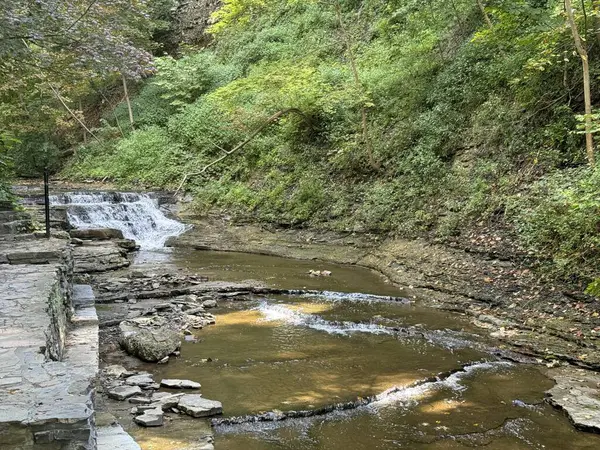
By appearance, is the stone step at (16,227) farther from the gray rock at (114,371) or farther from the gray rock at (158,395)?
the gray rock at (158,395)

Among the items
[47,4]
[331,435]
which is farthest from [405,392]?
[47,4]

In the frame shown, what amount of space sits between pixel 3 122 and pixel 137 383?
21665 mm

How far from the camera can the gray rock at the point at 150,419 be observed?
15.0 feet

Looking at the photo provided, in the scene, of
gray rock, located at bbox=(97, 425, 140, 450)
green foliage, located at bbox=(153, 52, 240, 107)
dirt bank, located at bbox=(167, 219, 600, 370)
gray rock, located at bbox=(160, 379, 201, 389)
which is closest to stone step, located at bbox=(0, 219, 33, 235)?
gray rock, located at bbox=(160, 379, 201, 389)

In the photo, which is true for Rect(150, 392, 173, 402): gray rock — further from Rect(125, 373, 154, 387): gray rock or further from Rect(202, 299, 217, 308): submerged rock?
Rect(202, 299, 217, 308): submerged rock

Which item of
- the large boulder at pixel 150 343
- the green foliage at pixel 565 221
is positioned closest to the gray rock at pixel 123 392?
the large boulder at pixel 150 343

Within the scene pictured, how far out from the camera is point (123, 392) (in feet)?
17.1

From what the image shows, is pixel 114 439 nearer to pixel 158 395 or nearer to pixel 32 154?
pixel 158 395

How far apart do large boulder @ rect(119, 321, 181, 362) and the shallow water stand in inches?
6.7

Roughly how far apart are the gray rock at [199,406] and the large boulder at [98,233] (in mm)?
9789

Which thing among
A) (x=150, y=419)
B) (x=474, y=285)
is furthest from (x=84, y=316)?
(x=474, y=285)

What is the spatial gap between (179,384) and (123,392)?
0.57 meters

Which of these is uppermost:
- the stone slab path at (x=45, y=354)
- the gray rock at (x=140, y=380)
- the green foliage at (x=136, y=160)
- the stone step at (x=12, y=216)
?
the green foliage at (x=136, y=160)

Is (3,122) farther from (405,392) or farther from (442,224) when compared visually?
(405,392)
